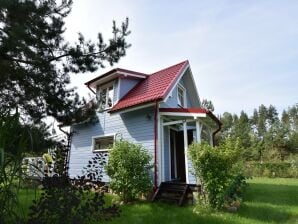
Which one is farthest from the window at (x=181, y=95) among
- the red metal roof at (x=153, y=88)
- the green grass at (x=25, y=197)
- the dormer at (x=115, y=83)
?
the green grass at (x=25, y=197)

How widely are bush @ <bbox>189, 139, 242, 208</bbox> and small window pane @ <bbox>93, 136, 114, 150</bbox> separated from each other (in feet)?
18.4

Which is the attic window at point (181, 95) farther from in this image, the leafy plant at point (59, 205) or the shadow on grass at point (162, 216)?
the leafy plant at point (59, 205)

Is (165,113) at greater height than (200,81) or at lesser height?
lesser

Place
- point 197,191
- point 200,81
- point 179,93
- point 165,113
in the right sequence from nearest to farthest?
point 197,191 < point 165,113 < point 179,93 < point 200,81

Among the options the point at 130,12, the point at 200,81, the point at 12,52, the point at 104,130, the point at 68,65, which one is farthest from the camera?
the point at 200,81

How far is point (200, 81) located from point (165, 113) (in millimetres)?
5608

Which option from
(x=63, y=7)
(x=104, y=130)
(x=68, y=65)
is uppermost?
(x=63, y=7)

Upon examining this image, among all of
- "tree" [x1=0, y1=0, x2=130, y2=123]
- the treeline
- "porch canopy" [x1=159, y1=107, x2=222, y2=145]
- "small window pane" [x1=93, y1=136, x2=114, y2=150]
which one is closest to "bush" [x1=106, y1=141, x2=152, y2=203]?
"porch canopy" [x1=159, y1=107, x2=222, y2=145]

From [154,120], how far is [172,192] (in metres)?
2.68

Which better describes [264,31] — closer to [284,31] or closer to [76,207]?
[284,31]

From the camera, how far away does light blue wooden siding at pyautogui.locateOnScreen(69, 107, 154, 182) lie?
10.7 m

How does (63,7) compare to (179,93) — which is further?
(179,93)

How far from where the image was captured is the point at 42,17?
6.73 metres

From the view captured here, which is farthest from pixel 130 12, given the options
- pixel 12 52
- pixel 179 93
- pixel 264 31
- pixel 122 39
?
pixel 179 93
